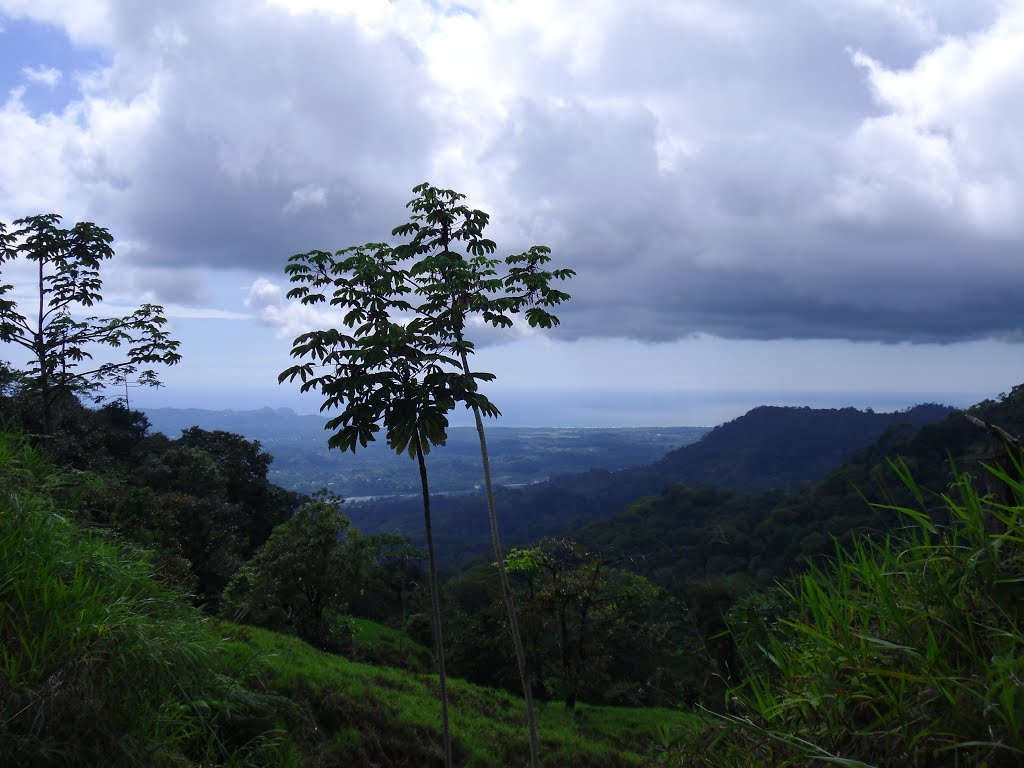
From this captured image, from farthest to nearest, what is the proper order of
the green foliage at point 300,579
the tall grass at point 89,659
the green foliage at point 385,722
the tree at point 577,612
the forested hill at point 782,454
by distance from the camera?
the forested hill at point 782,454 < the tree at point 577,612 < the green foliage at point 300,579 < the green foliage at point 385,722 < the tall grass at point 89,659

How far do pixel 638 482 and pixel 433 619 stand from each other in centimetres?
15521

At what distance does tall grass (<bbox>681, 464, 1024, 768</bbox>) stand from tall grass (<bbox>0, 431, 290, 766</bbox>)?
10.7 feet

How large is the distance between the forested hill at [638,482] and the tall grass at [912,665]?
10446cm

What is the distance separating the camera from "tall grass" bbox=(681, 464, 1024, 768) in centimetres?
178

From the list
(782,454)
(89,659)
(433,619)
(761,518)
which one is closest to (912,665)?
(89,659)

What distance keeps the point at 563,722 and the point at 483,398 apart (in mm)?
17872

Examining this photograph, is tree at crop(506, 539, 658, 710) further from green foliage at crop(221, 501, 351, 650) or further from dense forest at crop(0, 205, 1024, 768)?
green foliage at crop(221, 501, 351, 650)

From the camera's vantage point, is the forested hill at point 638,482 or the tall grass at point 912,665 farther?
the forested hill at point 638,482

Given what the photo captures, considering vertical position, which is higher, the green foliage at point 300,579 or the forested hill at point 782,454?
the green foliage at point 300,579

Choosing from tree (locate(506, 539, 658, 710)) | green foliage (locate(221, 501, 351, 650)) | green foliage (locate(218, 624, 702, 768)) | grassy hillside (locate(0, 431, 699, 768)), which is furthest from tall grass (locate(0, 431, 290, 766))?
tree (locate(506, 539, 658, 710))

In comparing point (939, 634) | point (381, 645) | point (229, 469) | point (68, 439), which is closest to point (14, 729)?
point (939, 634)

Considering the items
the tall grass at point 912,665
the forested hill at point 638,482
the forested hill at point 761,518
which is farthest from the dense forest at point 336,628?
the forested hill at point 638,482

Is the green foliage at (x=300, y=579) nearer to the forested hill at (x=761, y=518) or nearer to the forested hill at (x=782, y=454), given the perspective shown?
the forested hill at (x=761, y=518)

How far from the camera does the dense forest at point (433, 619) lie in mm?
2105
